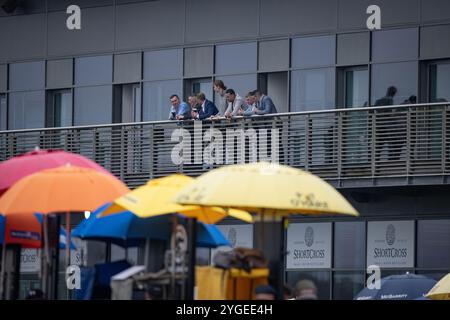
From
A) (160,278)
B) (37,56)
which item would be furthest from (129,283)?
(37,56)

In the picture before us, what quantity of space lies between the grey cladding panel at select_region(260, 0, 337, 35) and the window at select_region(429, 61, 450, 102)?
2.59 metres

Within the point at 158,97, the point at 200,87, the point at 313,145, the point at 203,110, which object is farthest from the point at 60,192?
the point at 158,97

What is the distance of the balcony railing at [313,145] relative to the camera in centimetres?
3356

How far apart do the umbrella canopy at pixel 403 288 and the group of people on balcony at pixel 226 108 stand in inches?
280

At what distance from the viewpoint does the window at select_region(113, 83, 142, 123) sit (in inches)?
1582

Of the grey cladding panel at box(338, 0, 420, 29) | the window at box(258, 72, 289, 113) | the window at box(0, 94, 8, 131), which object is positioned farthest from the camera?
the window at box(0, 94, 8, 131)

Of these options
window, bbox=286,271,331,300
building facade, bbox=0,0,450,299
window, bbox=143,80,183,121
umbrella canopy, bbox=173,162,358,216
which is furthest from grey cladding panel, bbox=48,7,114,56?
umbrella canopy, bbox=173,162,358,216

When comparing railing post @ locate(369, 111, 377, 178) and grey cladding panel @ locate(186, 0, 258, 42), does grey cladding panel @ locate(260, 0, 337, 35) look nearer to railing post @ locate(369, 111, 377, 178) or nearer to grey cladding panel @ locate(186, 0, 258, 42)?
grey cladding panel @ locate(186, 0, 258, 42)

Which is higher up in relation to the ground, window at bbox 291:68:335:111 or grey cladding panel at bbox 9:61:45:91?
grey cladding panel at bbox 9:61:45:91

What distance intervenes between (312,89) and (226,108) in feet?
6.45

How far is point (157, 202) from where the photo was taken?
19250mm

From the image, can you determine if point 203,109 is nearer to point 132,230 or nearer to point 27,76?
point 27,76

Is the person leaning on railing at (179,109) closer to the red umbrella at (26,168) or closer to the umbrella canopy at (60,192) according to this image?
the red umbrella at (26,168)

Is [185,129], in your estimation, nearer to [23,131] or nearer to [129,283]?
[23,131]
